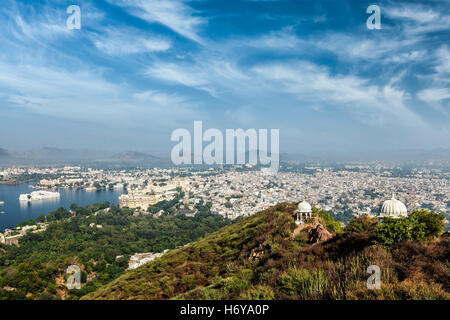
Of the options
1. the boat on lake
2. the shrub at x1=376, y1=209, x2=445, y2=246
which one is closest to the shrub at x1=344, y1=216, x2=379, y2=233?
the shrub at x1=376, y1=209, x2=445, y2=246

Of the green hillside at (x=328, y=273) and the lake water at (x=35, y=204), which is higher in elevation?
the green hillside at (x=328, y=273)

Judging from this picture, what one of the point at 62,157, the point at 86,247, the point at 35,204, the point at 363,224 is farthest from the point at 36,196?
the point at 62,157

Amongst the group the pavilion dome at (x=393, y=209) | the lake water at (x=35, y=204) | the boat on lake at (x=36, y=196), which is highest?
the pavilion dome at (x=393, y=209)

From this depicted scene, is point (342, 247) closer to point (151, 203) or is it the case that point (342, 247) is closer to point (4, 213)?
point (151, 203)

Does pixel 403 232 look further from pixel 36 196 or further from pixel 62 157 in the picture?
pixel 62 157

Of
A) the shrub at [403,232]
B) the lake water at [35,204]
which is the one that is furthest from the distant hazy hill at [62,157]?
the shrub at [403,232]

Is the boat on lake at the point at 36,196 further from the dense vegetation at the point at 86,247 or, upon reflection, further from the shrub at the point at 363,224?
the shrub at the point at 363,224

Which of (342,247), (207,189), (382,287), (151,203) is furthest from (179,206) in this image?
(382,287)
